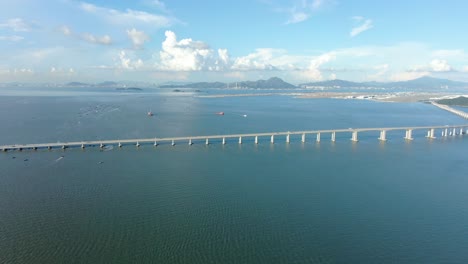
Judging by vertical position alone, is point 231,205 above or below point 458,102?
below

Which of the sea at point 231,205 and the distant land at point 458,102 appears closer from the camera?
the sea at point 231,205

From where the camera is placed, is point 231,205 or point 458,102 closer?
point 231,205

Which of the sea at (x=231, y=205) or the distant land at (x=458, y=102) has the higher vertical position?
the distant land at (x=458, y=102)

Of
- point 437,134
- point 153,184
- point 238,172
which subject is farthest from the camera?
point 437,134

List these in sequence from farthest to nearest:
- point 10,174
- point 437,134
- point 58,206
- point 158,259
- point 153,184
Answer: point 437,134
point 10,174
point 153,184
point 58,206
point 158,259

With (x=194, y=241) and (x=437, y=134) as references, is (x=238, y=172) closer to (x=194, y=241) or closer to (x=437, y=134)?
(x=194, y=241)

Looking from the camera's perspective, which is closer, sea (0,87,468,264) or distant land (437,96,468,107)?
sea (0,87,468,264)

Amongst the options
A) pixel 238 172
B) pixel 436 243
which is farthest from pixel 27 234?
pixel 436 243

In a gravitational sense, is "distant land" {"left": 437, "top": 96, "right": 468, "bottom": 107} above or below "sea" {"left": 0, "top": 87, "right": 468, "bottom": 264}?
above
